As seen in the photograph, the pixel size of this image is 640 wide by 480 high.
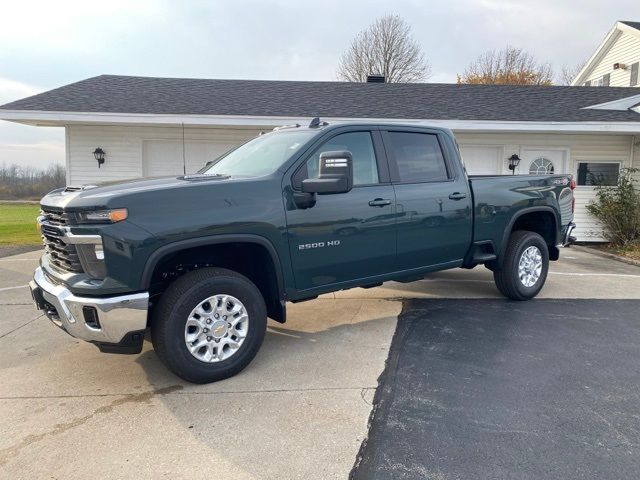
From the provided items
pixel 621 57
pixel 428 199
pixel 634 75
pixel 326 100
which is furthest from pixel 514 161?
pixel 621 57

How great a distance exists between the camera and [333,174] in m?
3.55

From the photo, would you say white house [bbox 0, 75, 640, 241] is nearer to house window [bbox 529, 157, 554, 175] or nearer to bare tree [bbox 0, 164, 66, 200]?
house window [bbox 529, 157, 554, 175]

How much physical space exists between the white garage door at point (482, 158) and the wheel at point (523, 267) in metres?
6.28

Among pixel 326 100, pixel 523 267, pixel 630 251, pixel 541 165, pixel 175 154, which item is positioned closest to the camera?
pixel 523 267

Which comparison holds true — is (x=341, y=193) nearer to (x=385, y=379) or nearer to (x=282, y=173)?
(x=282, y=173)

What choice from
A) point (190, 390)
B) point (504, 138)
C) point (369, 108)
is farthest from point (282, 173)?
point (504, 138)

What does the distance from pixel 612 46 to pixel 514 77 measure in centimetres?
1578

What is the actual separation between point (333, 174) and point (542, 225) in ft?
12.6

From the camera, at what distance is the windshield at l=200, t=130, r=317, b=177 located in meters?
3.98

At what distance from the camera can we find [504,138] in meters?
11.7

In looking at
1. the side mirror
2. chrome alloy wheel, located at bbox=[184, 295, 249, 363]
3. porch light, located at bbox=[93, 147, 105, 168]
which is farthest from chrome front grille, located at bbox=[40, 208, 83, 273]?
porch light, located at bbox=[93, 147, 105, 168]

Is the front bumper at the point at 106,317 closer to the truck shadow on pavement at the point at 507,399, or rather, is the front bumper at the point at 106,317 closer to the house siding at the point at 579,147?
the truck shadow on pavement at the point at 507,399

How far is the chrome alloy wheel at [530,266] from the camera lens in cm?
571

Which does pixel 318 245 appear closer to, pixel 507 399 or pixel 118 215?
pixel 118 215
